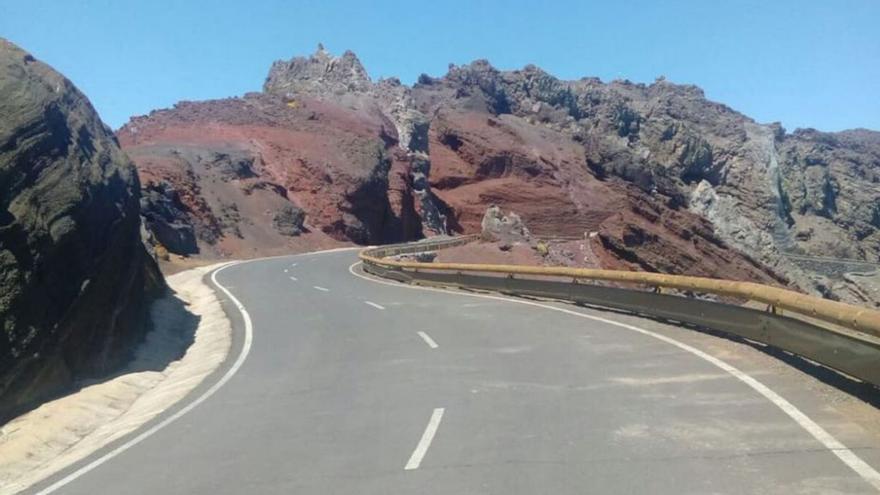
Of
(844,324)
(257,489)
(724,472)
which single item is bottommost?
(257,489)

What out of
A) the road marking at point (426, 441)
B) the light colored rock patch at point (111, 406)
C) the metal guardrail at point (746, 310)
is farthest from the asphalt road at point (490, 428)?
the light colored rock patch at point (111, 406)

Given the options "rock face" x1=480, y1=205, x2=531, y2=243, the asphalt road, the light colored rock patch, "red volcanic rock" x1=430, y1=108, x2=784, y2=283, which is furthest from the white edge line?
"red volcanic rock" x1=430, y1=108, x2=784, y2=283

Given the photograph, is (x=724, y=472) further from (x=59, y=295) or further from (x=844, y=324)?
(x=59, y=295)

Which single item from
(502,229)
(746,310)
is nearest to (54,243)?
(746,310)

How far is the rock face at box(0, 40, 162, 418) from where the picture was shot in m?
12.6

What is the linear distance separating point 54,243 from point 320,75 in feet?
321

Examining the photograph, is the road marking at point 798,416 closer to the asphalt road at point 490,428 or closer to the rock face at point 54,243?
the asphalt road at point 490,428

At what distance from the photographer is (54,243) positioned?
548 inches

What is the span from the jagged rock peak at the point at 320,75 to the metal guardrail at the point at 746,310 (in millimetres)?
81574

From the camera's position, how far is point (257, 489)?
6957mm

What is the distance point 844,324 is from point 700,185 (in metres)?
77.7

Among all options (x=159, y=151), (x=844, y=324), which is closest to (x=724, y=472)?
(x=844, y=324)

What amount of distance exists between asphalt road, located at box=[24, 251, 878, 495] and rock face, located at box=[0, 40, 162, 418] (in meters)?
3.00

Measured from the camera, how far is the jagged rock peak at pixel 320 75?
343 ft
